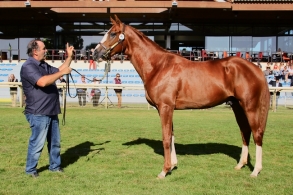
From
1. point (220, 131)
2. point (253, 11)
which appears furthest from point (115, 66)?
point (220, 131)

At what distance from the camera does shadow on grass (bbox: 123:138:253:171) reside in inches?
294

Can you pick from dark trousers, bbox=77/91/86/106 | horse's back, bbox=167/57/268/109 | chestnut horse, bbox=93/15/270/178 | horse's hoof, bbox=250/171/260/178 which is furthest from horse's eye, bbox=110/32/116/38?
dark trousers, bbox=77/91/86/106

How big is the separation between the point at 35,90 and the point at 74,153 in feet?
7.37

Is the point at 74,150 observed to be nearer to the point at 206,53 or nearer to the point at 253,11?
the point at 206,53

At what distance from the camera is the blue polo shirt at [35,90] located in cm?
540

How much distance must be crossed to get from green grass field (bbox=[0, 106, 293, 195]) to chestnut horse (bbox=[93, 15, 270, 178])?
1.39 feet

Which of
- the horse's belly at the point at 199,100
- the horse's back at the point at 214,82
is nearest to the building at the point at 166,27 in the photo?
the horse's back at the point at 214,82

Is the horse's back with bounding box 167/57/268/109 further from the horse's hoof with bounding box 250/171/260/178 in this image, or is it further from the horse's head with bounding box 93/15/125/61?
the horse's hoof with bounding box 250/171/260/178

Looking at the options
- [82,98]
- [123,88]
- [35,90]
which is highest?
[35,90]

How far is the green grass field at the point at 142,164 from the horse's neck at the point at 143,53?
169 cm

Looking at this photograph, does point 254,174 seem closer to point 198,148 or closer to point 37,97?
point 198,148

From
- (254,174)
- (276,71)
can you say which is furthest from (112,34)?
(276,71)

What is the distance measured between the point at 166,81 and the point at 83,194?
7.28 ft

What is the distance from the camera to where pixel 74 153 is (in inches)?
290
